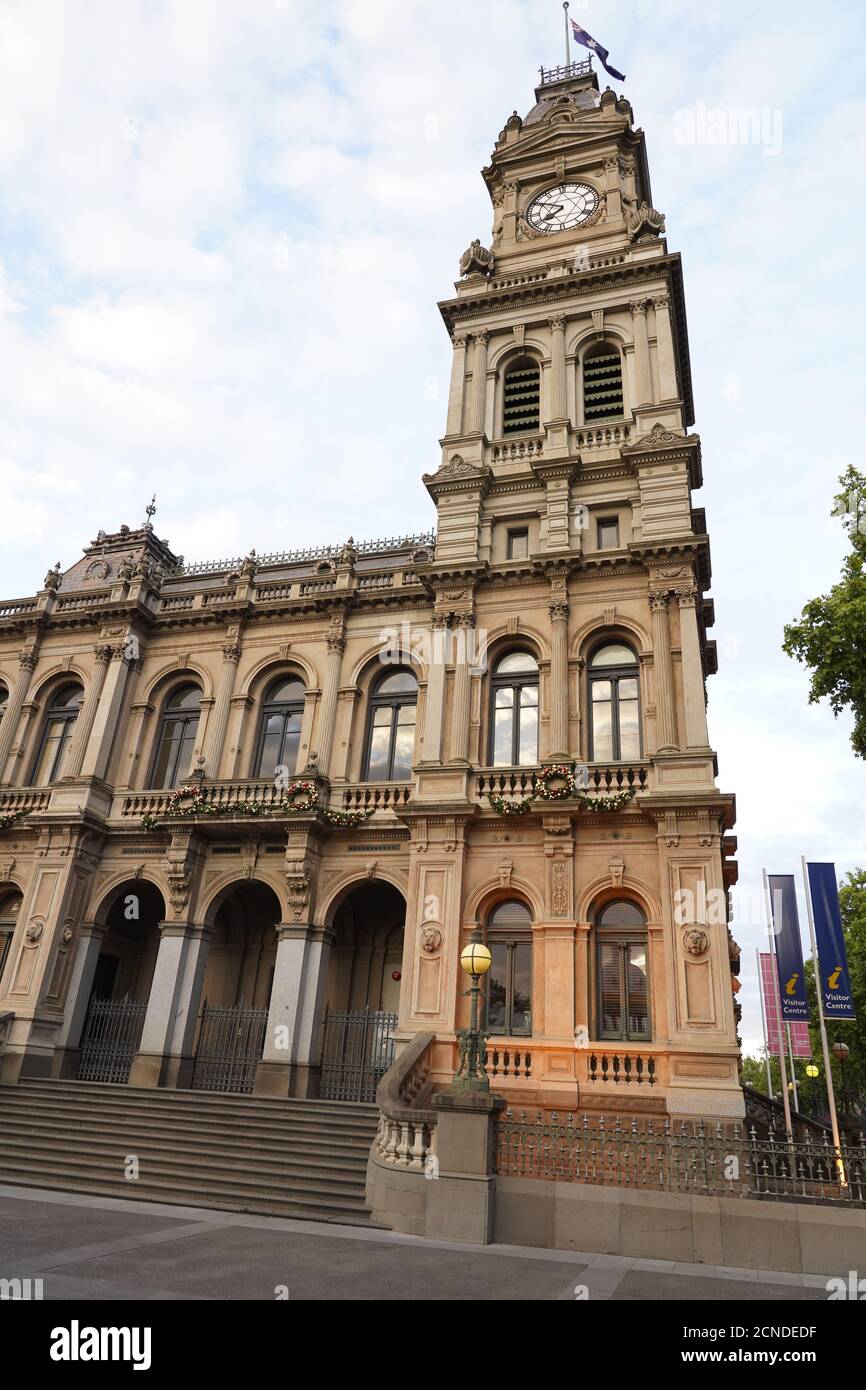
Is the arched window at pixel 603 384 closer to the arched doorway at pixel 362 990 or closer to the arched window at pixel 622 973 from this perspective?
the arched window at pixel 622 973

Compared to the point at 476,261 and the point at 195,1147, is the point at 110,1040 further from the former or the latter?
the point at 476,261

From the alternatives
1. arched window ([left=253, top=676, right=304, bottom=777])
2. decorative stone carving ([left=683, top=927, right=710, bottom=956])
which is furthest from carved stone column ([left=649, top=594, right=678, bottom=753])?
arched window ([left=253, top=676, right=304, bottom=777])

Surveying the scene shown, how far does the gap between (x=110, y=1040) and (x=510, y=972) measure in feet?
37.0

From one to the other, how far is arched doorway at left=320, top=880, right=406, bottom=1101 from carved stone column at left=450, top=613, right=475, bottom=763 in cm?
402

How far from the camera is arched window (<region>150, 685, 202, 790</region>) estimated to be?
2666cm

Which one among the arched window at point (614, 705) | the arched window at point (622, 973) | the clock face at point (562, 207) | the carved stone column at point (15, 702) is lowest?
the arched window at point (622, 973)

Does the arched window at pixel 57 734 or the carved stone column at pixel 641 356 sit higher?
the carved stone column at pixel 641 356

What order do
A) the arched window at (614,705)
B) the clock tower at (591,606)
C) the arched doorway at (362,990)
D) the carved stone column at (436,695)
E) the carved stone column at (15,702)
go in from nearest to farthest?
the clock tower at (591,606) → the arched doorway at (362,990) → the arched window at (614,705) → the carved stone column at (436,695) → the carved stone column at (15,702)

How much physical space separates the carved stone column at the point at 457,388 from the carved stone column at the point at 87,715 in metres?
12.9

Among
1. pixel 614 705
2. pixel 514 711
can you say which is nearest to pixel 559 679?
pixel 614 705

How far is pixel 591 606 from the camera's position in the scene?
22.7 m

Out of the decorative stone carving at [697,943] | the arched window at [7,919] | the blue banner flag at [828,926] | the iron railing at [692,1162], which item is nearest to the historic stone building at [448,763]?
the decorative stone carving at [697,943]

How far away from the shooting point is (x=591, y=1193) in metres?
12.2

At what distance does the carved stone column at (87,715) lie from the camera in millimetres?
26109
